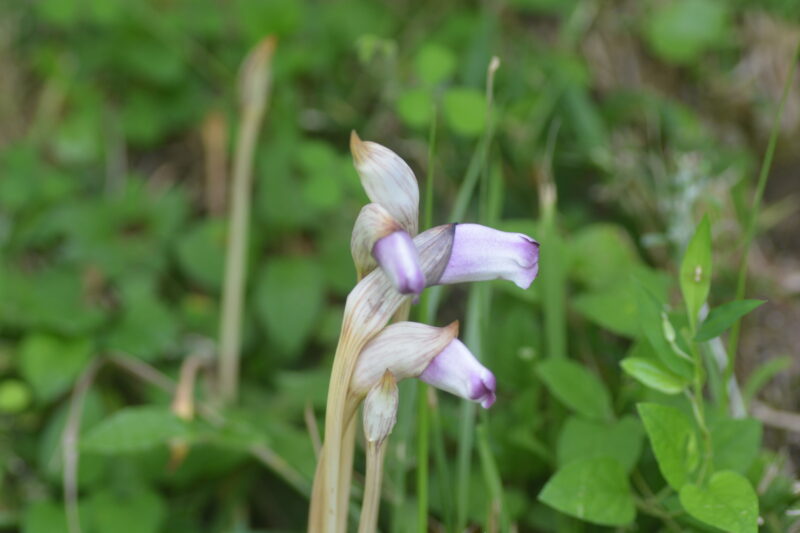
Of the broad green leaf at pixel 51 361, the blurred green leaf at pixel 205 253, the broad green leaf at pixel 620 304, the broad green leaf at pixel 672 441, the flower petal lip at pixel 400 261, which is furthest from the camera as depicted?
the blurred green leaf at pixel 205 253

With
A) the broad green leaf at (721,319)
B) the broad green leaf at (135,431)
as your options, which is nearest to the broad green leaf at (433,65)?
the broad green leaf at (135,431)

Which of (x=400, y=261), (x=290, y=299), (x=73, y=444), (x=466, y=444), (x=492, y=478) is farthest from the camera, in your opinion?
(x=290, y=299)

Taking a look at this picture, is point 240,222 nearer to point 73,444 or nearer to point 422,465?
point 73,444

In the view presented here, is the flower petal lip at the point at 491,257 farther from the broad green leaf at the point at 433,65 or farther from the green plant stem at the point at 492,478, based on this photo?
the broad green leaf at the point at 433,65


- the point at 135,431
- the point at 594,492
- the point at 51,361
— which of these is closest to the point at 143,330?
the point at 51,361

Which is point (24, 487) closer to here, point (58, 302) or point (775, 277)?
point (58, 302)
